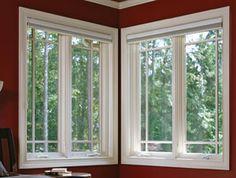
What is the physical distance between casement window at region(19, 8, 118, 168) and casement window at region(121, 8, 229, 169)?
25 cm

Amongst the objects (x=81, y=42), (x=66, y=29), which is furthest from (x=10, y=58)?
(x=81, y=42)

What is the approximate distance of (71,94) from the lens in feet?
18.4

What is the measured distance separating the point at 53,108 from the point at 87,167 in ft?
2.74

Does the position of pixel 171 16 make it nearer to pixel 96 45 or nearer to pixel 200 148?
pixel 96 45

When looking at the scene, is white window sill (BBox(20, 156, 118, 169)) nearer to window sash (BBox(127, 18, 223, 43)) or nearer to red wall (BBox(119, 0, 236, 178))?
red wall (BBox(119, 0, 236, 178))

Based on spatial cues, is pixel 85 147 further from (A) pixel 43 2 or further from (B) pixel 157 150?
(A) pixel 43 2

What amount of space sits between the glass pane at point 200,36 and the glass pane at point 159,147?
1271 millimetres

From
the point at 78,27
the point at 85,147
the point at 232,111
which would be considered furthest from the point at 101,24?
the point at 232,111

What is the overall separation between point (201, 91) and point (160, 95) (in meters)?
0.60

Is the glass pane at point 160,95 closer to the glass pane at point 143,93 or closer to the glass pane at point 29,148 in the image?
the glass pane at point 143,93

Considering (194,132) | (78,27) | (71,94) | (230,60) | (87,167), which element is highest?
(78,27)

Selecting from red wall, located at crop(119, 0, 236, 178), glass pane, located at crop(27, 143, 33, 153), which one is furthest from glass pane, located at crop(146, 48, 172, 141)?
glass pane, located at crop(27, 143, 33, 153)

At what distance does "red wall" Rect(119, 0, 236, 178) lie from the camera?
492 centimetres

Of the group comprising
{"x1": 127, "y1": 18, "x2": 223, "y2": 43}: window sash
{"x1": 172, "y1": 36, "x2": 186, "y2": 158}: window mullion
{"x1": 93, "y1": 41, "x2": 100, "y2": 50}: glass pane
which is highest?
{"x1": 127, "y1": 18, "x2": 223, "y2": 43}: window sash
